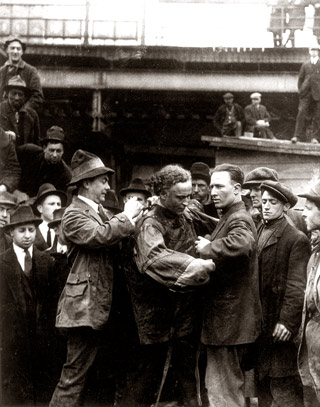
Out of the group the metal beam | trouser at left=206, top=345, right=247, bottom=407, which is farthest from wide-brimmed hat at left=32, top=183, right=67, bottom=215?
the metal beam

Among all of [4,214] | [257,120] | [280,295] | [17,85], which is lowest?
[280,295]

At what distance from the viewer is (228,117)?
1399 cm

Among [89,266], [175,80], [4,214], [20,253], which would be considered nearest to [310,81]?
[175,80]

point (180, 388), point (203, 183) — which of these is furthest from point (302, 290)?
point (203, 183)

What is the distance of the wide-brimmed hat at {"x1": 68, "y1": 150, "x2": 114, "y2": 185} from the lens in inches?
214

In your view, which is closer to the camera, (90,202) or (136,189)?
(90,202)

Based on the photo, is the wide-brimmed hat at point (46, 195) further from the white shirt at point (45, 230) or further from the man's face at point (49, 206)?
the white shirt at point (45, 230)

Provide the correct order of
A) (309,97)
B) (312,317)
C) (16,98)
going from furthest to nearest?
(309,97) → (16,98) → (312,317)

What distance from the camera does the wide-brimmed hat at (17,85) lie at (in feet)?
32.1

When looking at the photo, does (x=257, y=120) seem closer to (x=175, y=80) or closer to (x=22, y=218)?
(x=175, y=80)

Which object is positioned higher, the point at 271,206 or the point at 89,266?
the point at 271,206

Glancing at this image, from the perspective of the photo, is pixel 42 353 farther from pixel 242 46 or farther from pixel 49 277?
pixel 242 46

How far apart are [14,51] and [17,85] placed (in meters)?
0.68

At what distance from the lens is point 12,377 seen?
5848mm
